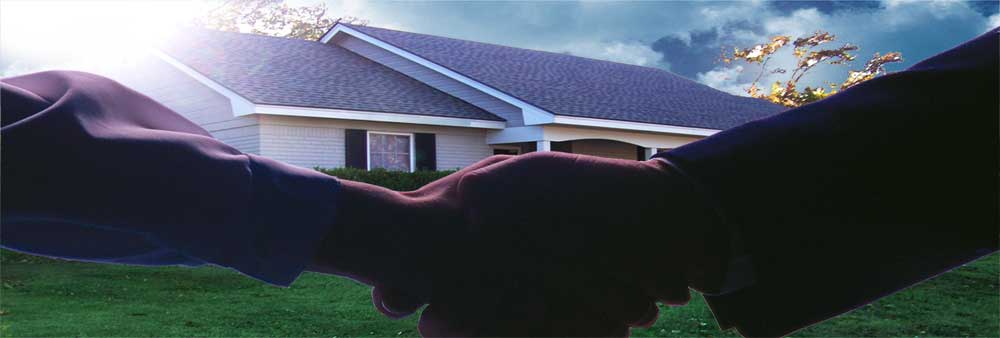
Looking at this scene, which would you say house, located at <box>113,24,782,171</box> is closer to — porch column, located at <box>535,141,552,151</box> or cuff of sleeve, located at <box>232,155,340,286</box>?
porch column, located at <box>535,141,552,151</box>

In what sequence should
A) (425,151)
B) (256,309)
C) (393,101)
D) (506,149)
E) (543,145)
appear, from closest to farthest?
(256,309) → (393,101) → (543,145) → (425,151) → (506,149)

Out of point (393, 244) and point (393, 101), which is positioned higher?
point (393, 101)

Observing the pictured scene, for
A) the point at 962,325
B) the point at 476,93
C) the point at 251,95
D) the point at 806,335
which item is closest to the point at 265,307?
the point at 806,335

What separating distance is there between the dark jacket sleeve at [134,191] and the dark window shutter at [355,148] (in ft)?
50.8

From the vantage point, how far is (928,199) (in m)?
1.30

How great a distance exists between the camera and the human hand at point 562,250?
1.17 meters

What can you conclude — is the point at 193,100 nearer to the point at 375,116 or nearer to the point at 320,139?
the point at 320,139

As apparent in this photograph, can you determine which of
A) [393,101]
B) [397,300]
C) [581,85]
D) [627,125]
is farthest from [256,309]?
[581,85]

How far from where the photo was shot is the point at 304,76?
1739cm

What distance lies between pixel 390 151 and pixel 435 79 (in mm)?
2681

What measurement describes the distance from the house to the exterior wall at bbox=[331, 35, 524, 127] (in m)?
0.03

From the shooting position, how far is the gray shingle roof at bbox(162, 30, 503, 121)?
15.9m

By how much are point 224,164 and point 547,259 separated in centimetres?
44

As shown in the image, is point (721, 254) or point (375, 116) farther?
point (375, 116)
